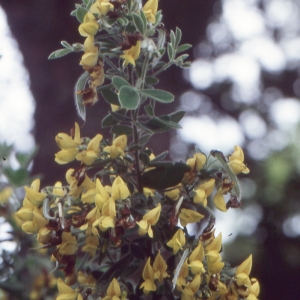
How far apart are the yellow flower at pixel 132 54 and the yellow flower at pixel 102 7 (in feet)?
0.17

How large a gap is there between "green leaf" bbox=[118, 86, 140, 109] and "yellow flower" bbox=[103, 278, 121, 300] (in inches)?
8.2

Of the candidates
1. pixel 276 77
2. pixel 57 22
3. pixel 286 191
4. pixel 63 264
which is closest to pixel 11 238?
pixel 63 264

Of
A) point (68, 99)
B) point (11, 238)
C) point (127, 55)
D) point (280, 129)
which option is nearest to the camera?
point (127, 55)

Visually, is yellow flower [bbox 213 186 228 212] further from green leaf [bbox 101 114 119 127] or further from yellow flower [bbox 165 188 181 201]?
green leaf [bbox 101 114 119 127]

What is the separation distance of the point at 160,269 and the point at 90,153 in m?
0.16

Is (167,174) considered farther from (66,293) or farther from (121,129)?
(66,293)

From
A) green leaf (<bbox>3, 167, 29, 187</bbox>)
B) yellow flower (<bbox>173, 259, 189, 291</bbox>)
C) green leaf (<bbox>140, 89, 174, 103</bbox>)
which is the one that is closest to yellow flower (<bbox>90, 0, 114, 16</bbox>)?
green leaf (<bbox>140, 89, 174, 103</bbox>)

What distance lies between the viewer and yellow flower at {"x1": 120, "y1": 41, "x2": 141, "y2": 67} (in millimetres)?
548

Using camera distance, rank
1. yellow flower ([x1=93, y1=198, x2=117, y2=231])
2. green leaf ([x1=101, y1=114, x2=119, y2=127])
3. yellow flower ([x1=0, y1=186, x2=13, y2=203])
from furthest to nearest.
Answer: yellow flower ([x1=0, y1=186, x2=13, y2=203]) → green leaf ([x1=101, y1=114, x2=119, y2=127]) → yellow flower ([x1=93, y1=198, x2=117, y2=231])

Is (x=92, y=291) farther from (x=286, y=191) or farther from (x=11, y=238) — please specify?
(x=286, y=191)

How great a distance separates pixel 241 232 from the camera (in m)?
2.28

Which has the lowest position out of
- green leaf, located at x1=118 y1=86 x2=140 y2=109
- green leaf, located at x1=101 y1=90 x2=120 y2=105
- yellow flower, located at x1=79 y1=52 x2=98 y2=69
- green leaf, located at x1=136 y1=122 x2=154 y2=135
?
green leaf, located at x1=136 y1=122 x2=154 y2=135

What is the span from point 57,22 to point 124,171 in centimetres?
125

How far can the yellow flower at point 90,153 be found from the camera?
0.56 m
